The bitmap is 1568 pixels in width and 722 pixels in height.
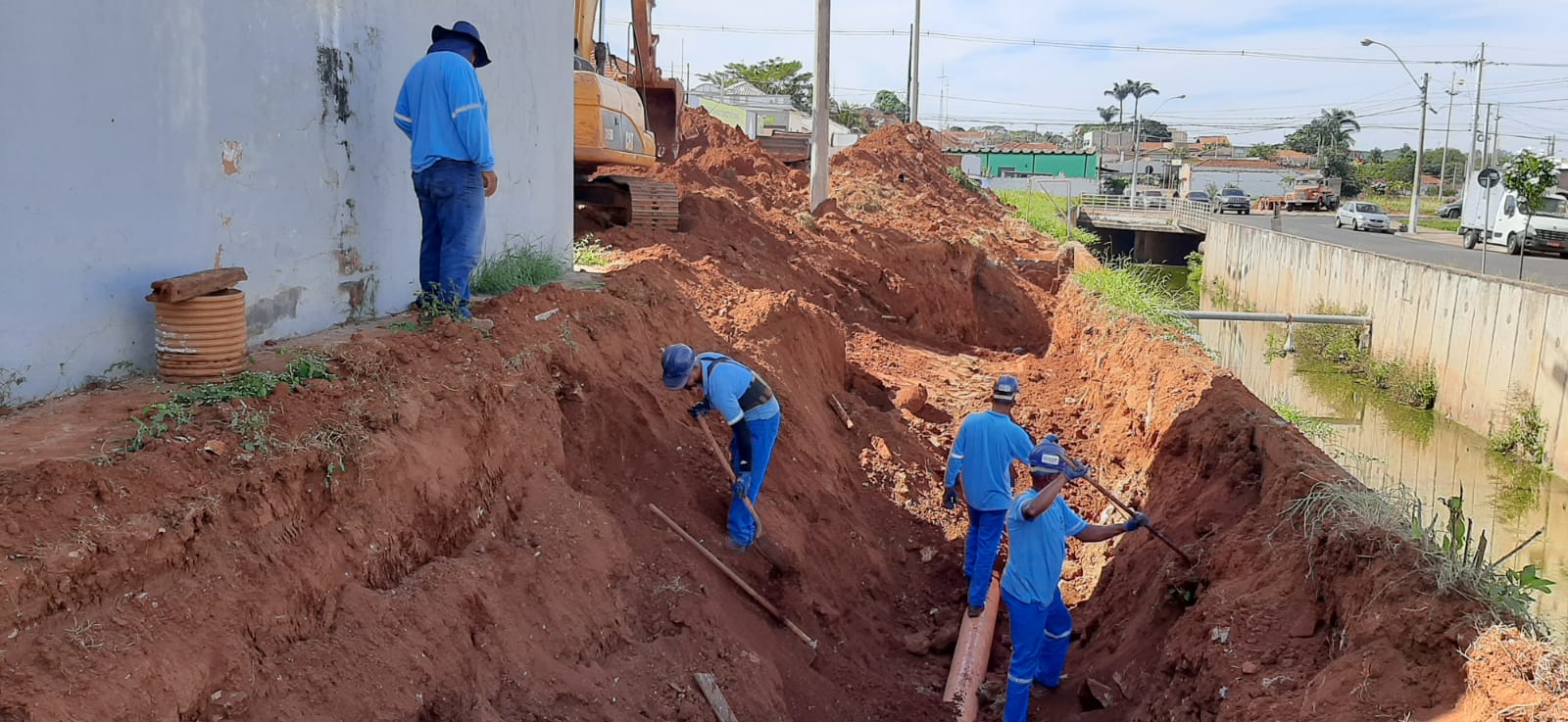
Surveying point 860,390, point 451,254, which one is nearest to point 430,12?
point 451,254

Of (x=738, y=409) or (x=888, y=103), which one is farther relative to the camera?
(x=888, y=103)

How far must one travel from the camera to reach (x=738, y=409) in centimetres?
644

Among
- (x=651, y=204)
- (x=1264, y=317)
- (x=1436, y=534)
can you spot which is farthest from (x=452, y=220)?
(x=1264, y=317)

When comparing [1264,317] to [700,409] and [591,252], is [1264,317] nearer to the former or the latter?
[591,252]

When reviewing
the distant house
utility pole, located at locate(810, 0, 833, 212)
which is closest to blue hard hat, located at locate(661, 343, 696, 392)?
utility pole, located at locate(810, 0, 833, 212)

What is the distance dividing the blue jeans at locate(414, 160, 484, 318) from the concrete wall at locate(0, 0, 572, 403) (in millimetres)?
387

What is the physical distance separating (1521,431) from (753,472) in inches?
547

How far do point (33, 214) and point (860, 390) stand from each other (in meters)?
8.83

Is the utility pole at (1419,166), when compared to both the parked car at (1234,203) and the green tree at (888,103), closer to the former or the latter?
the parked car at (1234,203)

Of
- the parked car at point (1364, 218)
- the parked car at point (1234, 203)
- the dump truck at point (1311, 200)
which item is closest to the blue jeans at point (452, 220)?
the parked car at point (1364, 218)

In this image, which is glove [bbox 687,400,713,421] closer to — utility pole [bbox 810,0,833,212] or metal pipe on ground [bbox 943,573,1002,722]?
metal pipe on ground [bbox 943,573,1002,722]

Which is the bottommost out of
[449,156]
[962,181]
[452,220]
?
[452,220]

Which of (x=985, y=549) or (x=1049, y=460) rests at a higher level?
(x=1049, y=460)

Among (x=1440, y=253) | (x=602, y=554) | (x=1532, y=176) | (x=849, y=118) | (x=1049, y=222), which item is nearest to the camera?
(x=602, y=554)
